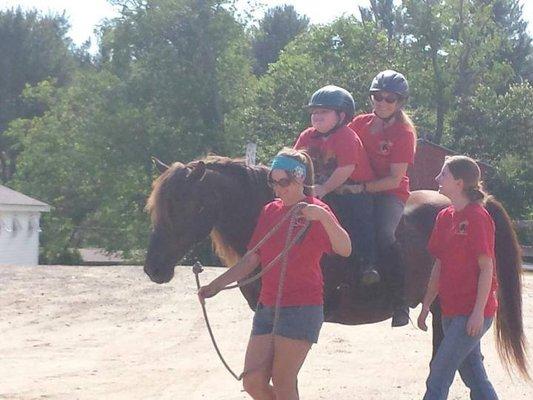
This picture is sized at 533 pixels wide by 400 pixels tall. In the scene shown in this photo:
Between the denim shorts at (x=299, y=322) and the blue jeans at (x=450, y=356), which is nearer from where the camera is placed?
the denim shorts at (x=299, y=322)

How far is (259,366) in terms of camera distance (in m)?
5.07

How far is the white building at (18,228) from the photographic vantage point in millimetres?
32406

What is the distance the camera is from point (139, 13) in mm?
39500

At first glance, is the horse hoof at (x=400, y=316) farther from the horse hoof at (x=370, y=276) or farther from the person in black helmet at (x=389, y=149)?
the horse hoof at (x=370, y=276)

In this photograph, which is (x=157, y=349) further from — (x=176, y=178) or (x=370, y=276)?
(x=176, y=178)

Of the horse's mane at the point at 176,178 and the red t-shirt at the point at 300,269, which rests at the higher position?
the horse's mane at the point at 176,178

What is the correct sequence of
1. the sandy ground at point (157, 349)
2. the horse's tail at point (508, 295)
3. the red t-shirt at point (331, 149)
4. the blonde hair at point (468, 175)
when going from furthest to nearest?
the sandy ground at point (157, 349), the horse's tail at point (508, 295), the red t-shirt at point (331, 149), the blonde hair at point (468, 175)

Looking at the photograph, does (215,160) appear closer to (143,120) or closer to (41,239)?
(143,120)

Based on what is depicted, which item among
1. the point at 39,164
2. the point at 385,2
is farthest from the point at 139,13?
the point at 385,2

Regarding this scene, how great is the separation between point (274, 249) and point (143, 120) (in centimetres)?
3313

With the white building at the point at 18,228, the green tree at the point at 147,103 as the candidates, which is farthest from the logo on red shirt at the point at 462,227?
the green tree at the point at 147,103

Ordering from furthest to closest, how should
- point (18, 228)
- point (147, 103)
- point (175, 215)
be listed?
point (147, 103)
point (18, 228)
point (175, 215)

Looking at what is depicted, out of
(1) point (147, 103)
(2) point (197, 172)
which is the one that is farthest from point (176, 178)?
(1) point (147, 103)

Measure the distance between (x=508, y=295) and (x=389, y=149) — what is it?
1.35 meters
